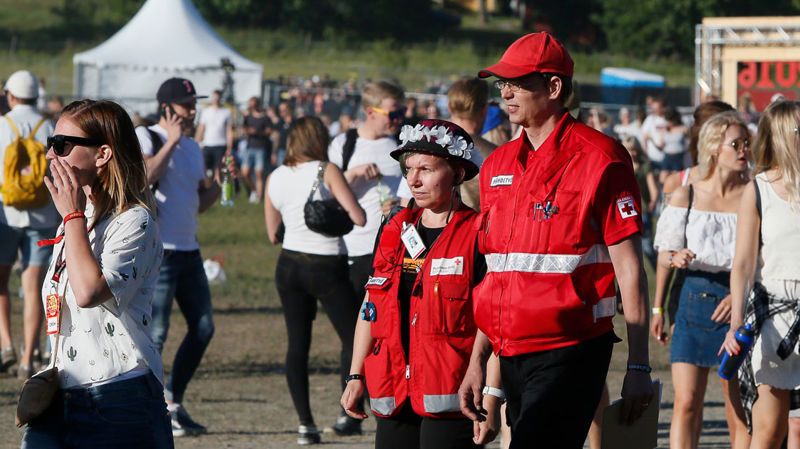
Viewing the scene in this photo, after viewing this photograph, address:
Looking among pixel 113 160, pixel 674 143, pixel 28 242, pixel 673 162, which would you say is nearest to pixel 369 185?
pixel 28 242

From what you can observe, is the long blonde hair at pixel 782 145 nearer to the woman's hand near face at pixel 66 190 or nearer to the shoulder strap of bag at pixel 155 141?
the woman's hand near face at pixel 66 190

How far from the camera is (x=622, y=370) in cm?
909

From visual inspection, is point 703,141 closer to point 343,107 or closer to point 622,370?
point 622,370

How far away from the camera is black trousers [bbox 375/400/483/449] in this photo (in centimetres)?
420

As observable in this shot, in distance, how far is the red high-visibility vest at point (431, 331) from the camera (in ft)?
13.8

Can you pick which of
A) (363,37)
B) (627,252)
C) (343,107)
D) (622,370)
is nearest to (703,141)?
(627,252)

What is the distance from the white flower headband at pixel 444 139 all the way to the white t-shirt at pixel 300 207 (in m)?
2.53

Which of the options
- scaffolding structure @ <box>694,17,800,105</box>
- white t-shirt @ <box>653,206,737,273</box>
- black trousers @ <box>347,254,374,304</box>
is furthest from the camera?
scaffolding structure @ <box>694,17,800,105</box>

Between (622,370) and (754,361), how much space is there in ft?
13.5

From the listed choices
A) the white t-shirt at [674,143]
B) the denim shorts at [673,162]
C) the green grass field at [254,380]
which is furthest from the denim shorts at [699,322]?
the denim shorts at [673,162]

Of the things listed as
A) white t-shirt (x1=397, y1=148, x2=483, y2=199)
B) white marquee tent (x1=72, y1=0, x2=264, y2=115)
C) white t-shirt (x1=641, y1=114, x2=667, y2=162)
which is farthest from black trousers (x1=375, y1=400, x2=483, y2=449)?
white marquee tent (x1=72, y1=0, x2=264, y2=115)

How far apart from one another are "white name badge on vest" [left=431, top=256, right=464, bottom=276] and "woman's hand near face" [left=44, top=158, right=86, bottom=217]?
1.34m

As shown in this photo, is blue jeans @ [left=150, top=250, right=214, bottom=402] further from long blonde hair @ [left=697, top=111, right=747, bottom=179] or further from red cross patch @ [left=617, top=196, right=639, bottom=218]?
red cross patch @ [left=617, top=196, right=639, bottom=218]

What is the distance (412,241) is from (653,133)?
58.4 feet
